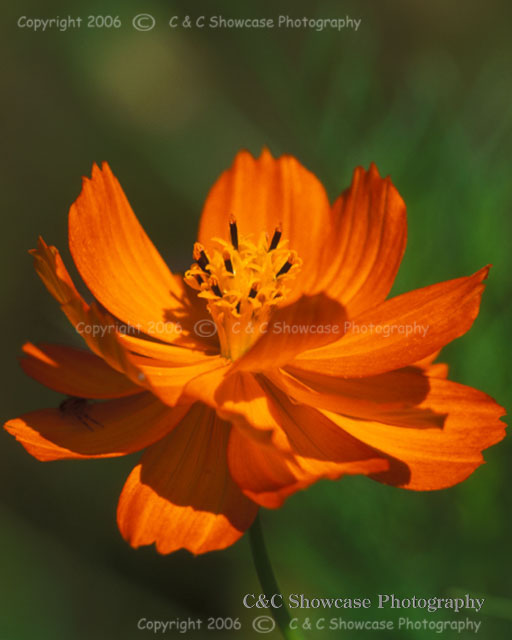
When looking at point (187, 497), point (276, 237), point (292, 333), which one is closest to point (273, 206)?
point (276, 237)

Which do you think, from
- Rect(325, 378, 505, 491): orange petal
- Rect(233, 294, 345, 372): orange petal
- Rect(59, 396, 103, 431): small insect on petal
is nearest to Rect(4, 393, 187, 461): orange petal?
Rect(59, 396, 103, 431): small insect on petal

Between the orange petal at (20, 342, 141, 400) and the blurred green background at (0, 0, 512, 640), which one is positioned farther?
the blurred green background at (0, 0, 512, 640)

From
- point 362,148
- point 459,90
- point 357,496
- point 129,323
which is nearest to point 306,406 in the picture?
point 129,323

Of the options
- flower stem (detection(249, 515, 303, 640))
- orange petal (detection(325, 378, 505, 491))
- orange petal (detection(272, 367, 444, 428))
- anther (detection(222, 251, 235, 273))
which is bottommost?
flower stem (detection(249, 515, 303, 640))

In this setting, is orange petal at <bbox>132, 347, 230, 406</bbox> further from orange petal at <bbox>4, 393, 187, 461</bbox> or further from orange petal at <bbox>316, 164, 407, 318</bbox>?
orange petal at <bbox>316, 164, 407, 318</bbox>

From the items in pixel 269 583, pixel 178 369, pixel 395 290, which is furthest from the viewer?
pixel 395 290

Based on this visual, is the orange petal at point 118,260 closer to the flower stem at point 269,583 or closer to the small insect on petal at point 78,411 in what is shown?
the small insect on petal at point 78,411

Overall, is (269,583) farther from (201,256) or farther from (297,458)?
(201,256)
